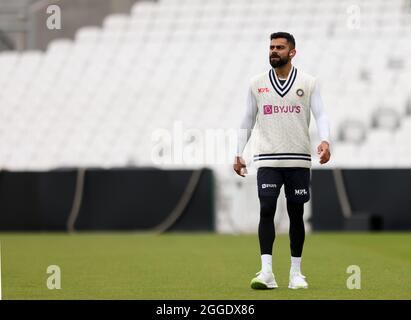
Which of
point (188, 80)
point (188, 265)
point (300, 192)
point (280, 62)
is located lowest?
point (188, 265)

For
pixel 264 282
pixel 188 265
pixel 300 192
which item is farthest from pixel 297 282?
pixel 188 265

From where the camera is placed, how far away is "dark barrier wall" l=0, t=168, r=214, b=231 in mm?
18094

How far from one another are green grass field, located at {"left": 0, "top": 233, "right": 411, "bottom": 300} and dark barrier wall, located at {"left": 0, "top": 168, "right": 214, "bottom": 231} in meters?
0.61

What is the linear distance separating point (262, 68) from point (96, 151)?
3.33 metres

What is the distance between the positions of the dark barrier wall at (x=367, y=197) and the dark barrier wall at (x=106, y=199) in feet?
5.39

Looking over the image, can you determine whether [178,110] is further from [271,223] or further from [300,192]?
[300,192]

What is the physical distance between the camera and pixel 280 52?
7738 mm

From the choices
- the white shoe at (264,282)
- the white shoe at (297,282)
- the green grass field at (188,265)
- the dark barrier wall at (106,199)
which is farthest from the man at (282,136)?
the dark barrier wall at (106,199)

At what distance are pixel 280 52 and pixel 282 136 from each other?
21.9 inches

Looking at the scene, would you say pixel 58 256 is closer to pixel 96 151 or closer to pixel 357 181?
pixel 357 181

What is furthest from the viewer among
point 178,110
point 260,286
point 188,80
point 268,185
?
point 188,80

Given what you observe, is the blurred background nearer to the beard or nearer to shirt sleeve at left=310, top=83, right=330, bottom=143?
shirt sleeve at left=310, top=83, right=330, bottom=143

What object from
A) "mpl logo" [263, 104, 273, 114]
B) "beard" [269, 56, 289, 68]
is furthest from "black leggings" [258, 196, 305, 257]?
"beard" [269, 56, 289, 68]
